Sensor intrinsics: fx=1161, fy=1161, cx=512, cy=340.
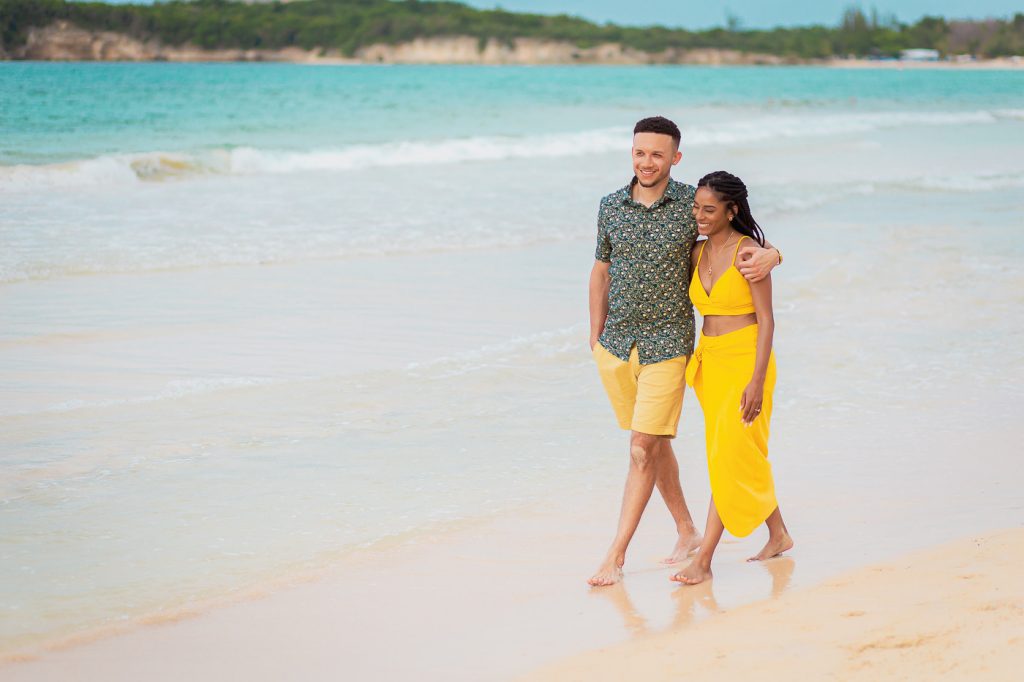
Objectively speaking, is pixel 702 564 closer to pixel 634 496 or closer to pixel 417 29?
pixel 634 496

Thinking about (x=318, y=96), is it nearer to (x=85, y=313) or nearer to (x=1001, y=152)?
(x=1001, y=152)

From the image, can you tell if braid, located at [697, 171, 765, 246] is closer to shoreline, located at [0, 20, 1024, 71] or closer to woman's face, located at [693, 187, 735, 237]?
woman's face, located at [693, 187, 735, 237]

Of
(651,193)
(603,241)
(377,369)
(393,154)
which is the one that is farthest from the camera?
(393,154)

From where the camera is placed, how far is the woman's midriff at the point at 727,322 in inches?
162

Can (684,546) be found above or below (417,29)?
below

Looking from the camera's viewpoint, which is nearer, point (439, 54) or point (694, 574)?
point (694, 574)

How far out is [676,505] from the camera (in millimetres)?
4520

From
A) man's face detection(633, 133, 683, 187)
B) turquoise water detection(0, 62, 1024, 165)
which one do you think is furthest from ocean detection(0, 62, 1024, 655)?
turquoise water detection(0, 62, 1024, 165)

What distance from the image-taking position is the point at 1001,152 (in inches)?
1013

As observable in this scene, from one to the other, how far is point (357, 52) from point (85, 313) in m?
92.2

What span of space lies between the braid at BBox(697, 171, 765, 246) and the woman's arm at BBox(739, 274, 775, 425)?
0.18 m

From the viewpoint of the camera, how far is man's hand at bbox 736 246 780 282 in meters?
3.97

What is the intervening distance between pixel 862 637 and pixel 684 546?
1147 millimetres

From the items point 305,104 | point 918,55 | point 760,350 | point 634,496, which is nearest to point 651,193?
point 760,350
